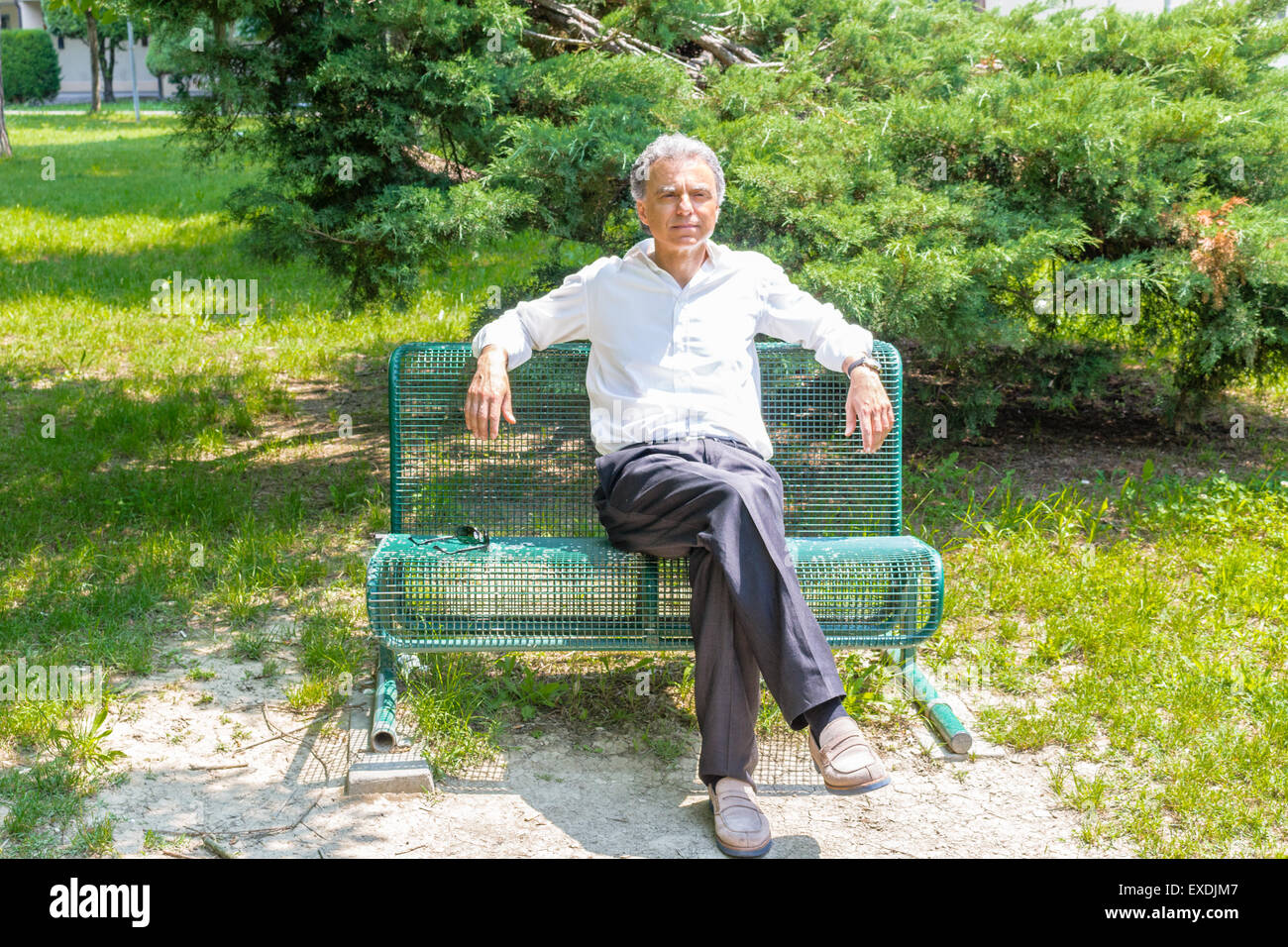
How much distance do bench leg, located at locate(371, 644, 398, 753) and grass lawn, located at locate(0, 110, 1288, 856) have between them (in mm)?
100

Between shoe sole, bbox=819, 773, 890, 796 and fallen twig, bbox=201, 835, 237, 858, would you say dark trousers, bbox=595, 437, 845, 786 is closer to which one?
shoe sole, bbox=819, 773, 890, 796

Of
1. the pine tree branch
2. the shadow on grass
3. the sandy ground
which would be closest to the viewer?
the sandy ground

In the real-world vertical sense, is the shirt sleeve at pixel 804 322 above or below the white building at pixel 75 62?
below

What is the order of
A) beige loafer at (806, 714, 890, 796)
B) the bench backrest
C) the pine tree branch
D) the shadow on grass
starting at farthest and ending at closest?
the pine tree branch
the shadow on grass
the bench backrest
beige loafer at (806, 714, 890, 796)

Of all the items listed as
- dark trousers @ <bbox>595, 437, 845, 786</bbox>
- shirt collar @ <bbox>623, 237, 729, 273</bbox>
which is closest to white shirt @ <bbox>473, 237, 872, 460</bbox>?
shirt collar @ <bbox>623, 237, 729, 273</bbox>

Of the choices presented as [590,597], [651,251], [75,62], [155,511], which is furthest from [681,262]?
[75,62]

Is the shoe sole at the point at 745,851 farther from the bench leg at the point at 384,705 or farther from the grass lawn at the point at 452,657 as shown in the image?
the bench leg at the point at 384,705

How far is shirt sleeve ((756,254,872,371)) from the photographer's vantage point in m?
3.76

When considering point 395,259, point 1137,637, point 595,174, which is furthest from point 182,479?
point 1137,637

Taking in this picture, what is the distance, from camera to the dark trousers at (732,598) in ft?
10.3

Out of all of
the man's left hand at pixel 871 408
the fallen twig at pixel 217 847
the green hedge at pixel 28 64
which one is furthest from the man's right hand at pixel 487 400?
the green hedge at pixel 28 64

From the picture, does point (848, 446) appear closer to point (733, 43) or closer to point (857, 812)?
point (857, 812)

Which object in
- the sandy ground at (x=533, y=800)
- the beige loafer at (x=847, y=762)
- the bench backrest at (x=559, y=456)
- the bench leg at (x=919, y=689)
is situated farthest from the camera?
the bench backrest at (x=559, y=456)

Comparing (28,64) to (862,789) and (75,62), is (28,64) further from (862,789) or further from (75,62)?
(862,789)
